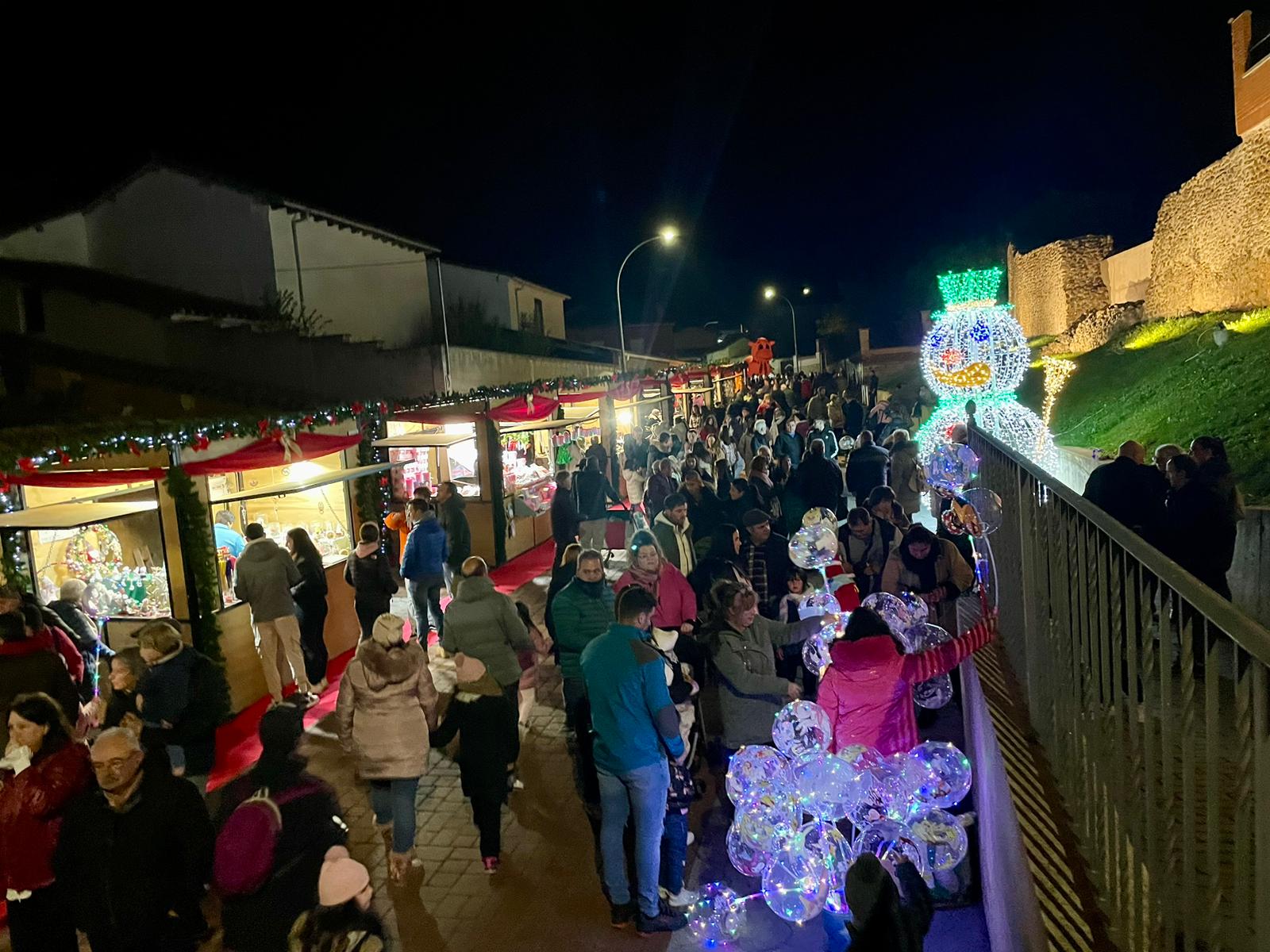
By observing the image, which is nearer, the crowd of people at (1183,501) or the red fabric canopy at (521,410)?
the crowd of people at (1183,501)

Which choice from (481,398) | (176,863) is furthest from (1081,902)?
(481,398)

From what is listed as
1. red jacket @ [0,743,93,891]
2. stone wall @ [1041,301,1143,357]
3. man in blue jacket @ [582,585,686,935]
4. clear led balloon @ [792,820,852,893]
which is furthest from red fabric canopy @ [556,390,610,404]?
stone wall @ [1041,301,1143,357]

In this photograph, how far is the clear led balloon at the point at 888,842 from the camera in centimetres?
388

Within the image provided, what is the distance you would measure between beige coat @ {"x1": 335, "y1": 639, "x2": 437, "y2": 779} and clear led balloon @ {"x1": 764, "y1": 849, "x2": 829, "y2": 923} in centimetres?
214

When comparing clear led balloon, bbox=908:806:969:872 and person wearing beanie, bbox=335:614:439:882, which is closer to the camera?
clear led balloon, bbox=908:806:969:872

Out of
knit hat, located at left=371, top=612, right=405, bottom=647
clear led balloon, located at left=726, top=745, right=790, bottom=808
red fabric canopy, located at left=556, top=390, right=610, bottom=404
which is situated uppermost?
red fabric canopy, located at left=556, top=390, right=610, bottom=404

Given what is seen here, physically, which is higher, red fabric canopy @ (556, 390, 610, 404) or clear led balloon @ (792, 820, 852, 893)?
red fabric canopy @ (556, 390, 610, 404)

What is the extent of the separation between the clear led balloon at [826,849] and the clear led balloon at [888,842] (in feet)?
0.27

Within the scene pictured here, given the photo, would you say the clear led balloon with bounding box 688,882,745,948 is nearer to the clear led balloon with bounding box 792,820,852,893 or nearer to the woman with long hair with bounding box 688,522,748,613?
the clear led balloon with bounding box 792,820,852,893

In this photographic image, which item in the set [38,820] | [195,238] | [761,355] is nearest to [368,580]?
[38,820]

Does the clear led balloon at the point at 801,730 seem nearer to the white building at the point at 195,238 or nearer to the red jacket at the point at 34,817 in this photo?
the red jacket at the point at 34,817

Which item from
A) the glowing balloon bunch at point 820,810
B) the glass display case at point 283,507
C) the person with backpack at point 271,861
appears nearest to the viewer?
the person with backpack at point 271,861

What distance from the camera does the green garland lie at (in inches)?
311

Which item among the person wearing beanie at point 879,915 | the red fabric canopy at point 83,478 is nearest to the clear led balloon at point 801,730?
the person wearing beanie at point 879,915
